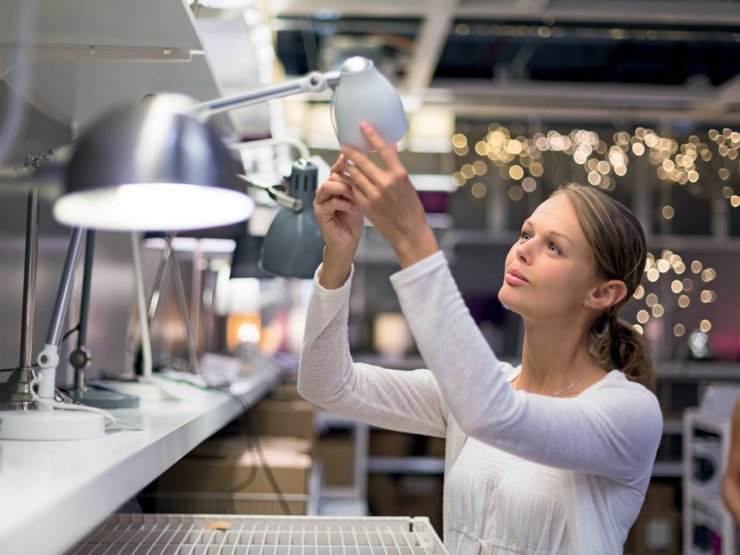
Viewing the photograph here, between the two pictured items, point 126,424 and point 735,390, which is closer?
point 126,424

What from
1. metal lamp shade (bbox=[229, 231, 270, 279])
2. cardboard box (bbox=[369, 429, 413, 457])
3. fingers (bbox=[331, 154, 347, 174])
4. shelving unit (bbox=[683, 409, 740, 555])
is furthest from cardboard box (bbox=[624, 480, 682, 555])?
fingers (bbox=[331, 154, 347, 174])

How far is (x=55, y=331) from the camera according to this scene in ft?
3.59

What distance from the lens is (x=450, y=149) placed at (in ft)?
16.7

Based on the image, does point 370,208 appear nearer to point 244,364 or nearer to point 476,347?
point 476,347

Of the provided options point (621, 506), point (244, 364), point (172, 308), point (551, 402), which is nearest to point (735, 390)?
point (244, 364)

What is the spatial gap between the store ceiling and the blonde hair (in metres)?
2.17

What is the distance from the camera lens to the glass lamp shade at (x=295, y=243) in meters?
1.25

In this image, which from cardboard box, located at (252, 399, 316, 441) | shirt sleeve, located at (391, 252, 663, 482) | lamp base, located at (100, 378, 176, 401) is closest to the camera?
shirt sleeve, located at (391, 252, 663, 482)

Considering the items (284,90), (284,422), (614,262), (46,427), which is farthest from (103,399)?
(284,422)

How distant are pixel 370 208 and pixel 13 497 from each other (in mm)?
427

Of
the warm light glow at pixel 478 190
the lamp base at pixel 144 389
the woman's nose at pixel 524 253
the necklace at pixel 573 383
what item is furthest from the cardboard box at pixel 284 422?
the warm light glow at pixel 478 190

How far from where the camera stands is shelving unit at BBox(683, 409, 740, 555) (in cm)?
313

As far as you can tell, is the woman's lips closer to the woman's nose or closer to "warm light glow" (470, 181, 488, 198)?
the woman's nose

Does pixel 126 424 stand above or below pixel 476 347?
below
